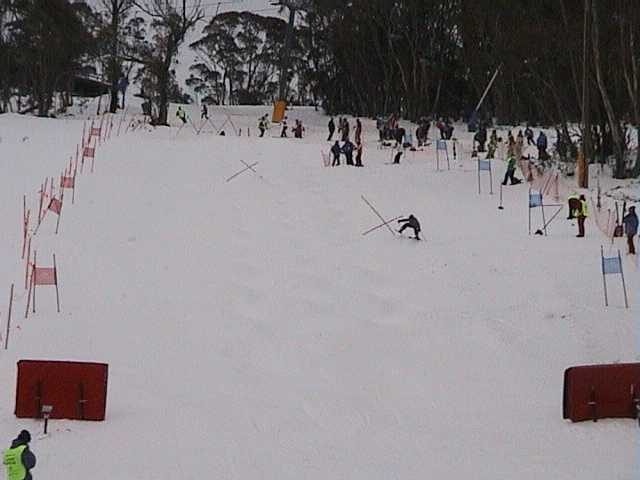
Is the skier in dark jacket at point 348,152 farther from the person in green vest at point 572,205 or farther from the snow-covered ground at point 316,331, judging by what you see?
the person in green vest at point 572,205

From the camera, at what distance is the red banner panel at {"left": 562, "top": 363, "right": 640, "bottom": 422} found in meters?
11.8

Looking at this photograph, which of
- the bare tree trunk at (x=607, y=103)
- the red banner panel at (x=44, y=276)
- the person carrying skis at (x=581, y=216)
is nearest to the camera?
the red banner panel at (x=44, y=276)

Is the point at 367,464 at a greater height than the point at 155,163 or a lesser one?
lesser

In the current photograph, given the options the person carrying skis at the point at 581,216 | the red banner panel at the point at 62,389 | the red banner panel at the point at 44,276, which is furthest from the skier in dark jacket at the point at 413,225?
the red banner panel at the point at 62,389

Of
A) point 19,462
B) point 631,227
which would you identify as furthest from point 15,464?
point 631,227

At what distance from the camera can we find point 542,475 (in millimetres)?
10203

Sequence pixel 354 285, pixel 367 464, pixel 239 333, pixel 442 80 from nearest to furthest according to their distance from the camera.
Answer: pixel 367 464 < pixel 239 333 < pixel 354 285 < pixel 442 80

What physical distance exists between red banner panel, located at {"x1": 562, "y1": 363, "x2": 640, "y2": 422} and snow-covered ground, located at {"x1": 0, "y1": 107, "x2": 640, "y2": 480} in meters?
0.22

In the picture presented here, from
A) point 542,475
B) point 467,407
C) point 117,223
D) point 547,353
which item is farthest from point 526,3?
point 542,475

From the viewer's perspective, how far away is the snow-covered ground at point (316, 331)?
429 inches

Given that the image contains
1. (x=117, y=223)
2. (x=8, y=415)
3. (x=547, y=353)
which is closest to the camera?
(x=8, y=415)

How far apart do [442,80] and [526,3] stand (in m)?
22.0

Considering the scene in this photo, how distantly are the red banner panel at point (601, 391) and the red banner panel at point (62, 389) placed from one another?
20.2 feet

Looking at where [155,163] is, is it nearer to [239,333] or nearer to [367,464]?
[239,333]
